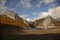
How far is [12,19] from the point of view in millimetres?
4195

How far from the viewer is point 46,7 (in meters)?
4.16

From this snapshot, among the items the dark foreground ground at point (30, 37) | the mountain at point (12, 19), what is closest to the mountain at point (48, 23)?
the dark foreground ground at point (30, 37)

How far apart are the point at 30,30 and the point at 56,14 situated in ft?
2.50

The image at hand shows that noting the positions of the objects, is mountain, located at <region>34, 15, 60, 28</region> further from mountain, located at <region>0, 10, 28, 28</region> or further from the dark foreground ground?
mountain, located at <region>0, 10, 28, 28</region>

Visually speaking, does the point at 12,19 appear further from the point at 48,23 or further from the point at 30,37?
the point at 48,23

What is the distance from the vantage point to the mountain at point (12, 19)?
13.7ft

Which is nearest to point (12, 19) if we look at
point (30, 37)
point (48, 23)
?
point (30, 37)

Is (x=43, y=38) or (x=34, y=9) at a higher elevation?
(x=34, y=9)

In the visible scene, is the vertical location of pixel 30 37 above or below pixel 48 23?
below

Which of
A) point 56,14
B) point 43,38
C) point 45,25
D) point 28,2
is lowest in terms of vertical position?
point 43,38

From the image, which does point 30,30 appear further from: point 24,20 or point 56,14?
point 56,14

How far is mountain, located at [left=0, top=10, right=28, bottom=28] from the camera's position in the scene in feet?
13.7

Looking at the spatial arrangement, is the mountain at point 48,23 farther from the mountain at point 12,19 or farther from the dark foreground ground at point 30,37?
the mountain at point 12,19

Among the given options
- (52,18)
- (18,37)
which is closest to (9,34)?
(18,37)
